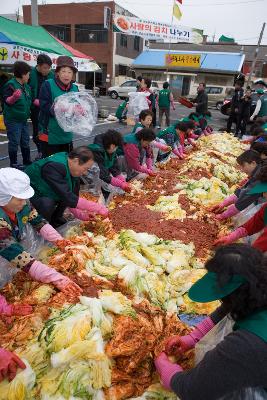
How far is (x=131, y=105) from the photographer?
30.9ft

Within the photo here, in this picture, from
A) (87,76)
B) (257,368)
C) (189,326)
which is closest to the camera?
(257,368)

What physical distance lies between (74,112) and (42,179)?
1.63m

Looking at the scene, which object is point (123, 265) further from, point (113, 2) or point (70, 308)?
point (113, 2)

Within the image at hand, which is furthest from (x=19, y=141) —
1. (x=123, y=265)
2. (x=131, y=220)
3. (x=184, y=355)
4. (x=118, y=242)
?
(x=184, y=355)

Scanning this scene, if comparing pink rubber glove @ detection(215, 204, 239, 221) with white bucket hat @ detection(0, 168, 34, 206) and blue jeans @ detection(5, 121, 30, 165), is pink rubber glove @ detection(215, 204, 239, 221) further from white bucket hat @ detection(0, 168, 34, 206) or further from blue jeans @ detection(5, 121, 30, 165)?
blue jeans @ detection(5, 121, 30, 165)

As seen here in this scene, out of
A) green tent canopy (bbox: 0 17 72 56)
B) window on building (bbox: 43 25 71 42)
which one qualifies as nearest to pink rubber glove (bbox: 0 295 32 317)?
green tent canopy (bbox: 0 17 72 56)

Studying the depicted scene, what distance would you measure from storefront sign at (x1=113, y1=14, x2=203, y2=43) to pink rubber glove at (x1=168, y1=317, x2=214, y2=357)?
24.9 meters

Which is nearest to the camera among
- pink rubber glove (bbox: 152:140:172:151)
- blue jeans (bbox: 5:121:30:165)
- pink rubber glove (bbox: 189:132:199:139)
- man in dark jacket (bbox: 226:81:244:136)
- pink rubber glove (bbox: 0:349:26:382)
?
pink rubber glove (bbox: 0:349:26:382)

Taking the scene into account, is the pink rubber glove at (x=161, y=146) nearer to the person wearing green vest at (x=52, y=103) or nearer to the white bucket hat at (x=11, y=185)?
the person wearing green vest at (x=52, y=103)

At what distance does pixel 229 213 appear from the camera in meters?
3.83

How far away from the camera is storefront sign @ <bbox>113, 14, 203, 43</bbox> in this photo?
2291 centimetres

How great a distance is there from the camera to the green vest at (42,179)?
10.6 feet

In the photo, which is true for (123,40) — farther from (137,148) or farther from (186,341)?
(186,341)

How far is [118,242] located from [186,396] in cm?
168
